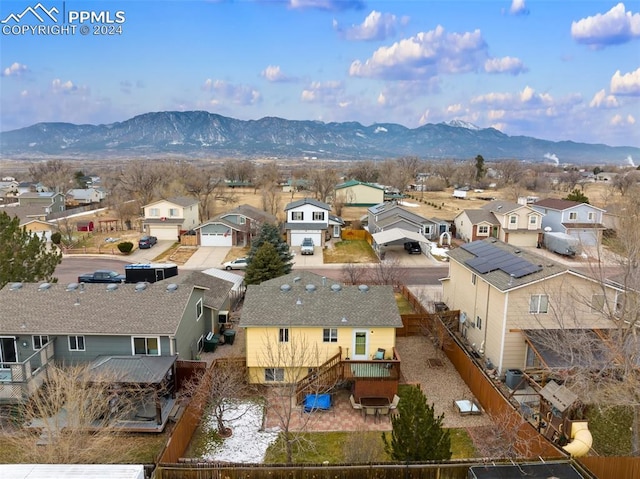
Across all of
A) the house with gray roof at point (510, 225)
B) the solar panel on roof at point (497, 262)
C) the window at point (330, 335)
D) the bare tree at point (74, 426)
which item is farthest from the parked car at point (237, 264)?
the house with gray roof at point (510, 225)

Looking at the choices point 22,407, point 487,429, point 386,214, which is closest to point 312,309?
point 487,429

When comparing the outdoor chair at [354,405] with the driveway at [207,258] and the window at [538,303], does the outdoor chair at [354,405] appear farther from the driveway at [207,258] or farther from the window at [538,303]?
the driveway at [207,258]

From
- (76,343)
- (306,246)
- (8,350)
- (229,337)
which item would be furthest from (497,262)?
(306,246)

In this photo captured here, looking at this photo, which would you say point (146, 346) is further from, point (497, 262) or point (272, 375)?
point (497, 262)

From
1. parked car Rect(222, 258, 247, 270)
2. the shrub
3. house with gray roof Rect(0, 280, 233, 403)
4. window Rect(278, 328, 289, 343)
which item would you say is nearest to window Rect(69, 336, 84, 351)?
house with gray roof Rect(0, 280, 233, 403)

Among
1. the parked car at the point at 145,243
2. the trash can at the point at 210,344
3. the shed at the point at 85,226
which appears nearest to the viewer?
the trash can at the point at 210,344

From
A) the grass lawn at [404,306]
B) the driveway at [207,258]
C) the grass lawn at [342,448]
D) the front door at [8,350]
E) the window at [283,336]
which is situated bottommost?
the driveway at [207,258]

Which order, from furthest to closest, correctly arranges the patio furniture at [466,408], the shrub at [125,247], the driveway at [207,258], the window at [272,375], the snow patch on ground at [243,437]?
the shrub at [125,247], the driveway at [207,258], the window at [272,375], the patio furniture at [466,408], the snow patch on ground at [243,437]
